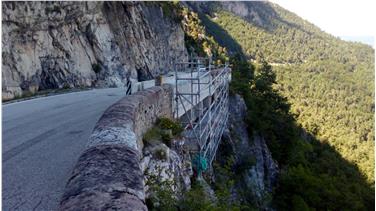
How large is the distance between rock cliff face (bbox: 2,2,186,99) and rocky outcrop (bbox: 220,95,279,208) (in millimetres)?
8480

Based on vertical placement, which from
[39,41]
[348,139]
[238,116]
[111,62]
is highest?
[39,41]

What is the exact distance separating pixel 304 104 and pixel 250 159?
343 ft

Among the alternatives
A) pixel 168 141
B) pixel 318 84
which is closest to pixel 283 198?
pixel 168 141

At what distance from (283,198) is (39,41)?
51.7ft

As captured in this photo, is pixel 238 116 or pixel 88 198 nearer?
pixel 88 198

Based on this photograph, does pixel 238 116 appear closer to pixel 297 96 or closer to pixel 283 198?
pixel 283 198

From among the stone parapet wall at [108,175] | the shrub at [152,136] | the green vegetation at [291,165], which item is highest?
the stone parapet wall at [108,175]

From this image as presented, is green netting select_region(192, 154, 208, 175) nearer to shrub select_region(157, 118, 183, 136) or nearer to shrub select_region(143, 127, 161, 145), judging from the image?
shrub select_region(157, 118, 183, 136)

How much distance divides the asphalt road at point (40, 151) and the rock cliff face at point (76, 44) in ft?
20.1

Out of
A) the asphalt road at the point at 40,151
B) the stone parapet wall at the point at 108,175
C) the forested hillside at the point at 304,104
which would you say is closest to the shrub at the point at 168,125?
the asphalt road at the point at 40,151

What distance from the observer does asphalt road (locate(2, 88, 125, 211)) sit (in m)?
5.23

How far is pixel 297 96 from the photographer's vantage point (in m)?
125

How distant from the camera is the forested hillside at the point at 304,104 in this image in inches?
1146

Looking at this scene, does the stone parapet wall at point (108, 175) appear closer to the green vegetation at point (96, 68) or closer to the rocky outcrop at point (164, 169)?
the rocky outcrop at point (164, 169)
